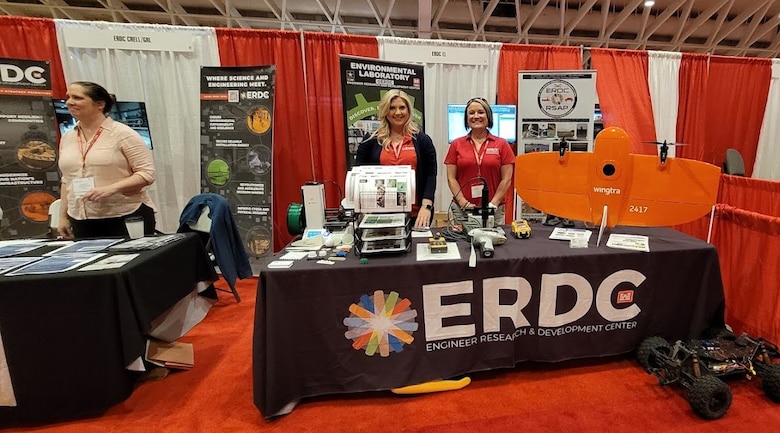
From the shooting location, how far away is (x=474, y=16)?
6.50 metres

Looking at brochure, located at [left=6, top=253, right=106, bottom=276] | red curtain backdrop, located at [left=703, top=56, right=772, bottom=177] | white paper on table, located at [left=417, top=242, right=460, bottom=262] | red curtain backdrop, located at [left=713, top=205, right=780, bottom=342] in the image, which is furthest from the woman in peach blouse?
red curtain backdrop, located at [left=703, top=56, right=772, bottom=177]

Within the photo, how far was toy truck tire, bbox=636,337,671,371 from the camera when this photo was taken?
5.75 ft

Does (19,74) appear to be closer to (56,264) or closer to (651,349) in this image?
(56,264)

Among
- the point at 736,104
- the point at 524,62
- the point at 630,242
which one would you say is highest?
the point at 524,62

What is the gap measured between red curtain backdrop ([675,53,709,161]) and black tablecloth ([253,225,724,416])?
3.53 m

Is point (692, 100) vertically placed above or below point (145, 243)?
above

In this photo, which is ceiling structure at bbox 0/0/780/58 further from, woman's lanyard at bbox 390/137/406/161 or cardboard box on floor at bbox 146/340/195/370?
cardboard box on floor at bbox 146/340/195/370

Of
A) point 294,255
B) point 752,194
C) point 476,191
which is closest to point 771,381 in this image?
point 476,191

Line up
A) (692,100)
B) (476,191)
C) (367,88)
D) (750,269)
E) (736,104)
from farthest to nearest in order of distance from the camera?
1. (736,104)
2. (692,100)
3. (367,88)
4. (476,191)
5. (750,269)

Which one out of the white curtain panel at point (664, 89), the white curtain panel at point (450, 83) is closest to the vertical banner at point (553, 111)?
the white curtain panel at point (450, 83)

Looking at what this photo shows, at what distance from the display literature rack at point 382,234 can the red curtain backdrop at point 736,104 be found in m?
5.11

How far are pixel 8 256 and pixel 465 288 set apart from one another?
7.11ft

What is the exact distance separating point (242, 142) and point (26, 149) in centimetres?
186

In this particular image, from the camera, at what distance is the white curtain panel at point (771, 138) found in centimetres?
471
